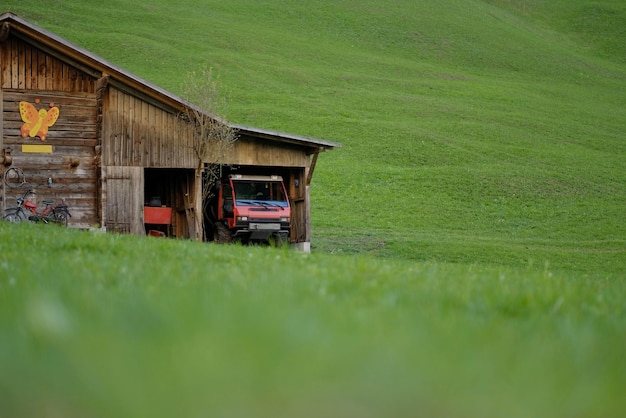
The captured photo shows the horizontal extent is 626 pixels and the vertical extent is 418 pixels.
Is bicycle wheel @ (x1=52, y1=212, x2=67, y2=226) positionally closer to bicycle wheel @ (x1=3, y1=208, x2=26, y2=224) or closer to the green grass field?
bicycle wheel @ (x1=3, y1=208, x2=26, y2=224)

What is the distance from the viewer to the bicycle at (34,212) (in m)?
25.2

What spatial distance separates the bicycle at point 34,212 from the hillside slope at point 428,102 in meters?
12.0

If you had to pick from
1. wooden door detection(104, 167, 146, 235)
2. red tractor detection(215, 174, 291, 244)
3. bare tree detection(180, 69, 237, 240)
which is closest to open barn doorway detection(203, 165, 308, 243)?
red tractor detection(215, 174, 291, 244)

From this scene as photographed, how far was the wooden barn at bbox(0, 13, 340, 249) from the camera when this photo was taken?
26.3 m

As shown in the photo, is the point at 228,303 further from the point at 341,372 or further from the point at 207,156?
the point at 207,156

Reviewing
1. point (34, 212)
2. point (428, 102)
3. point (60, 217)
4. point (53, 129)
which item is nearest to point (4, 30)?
point (53, 129)

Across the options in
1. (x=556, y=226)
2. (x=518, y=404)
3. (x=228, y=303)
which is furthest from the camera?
(x=556, y=226)

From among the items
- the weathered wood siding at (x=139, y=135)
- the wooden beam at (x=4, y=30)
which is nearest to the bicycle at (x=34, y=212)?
the weathered wood siding at (x=139, y=135)

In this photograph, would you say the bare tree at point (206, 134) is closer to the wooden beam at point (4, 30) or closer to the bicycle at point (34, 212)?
the bicycle at point (34, 212)

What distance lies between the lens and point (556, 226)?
4391cm

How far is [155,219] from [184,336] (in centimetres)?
2631

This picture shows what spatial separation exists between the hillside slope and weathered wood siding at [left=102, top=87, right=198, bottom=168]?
8919mm

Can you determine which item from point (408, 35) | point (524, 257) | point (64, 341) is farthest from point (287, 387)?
point (408, 35)

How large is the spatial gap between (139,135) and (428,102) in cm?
4395
